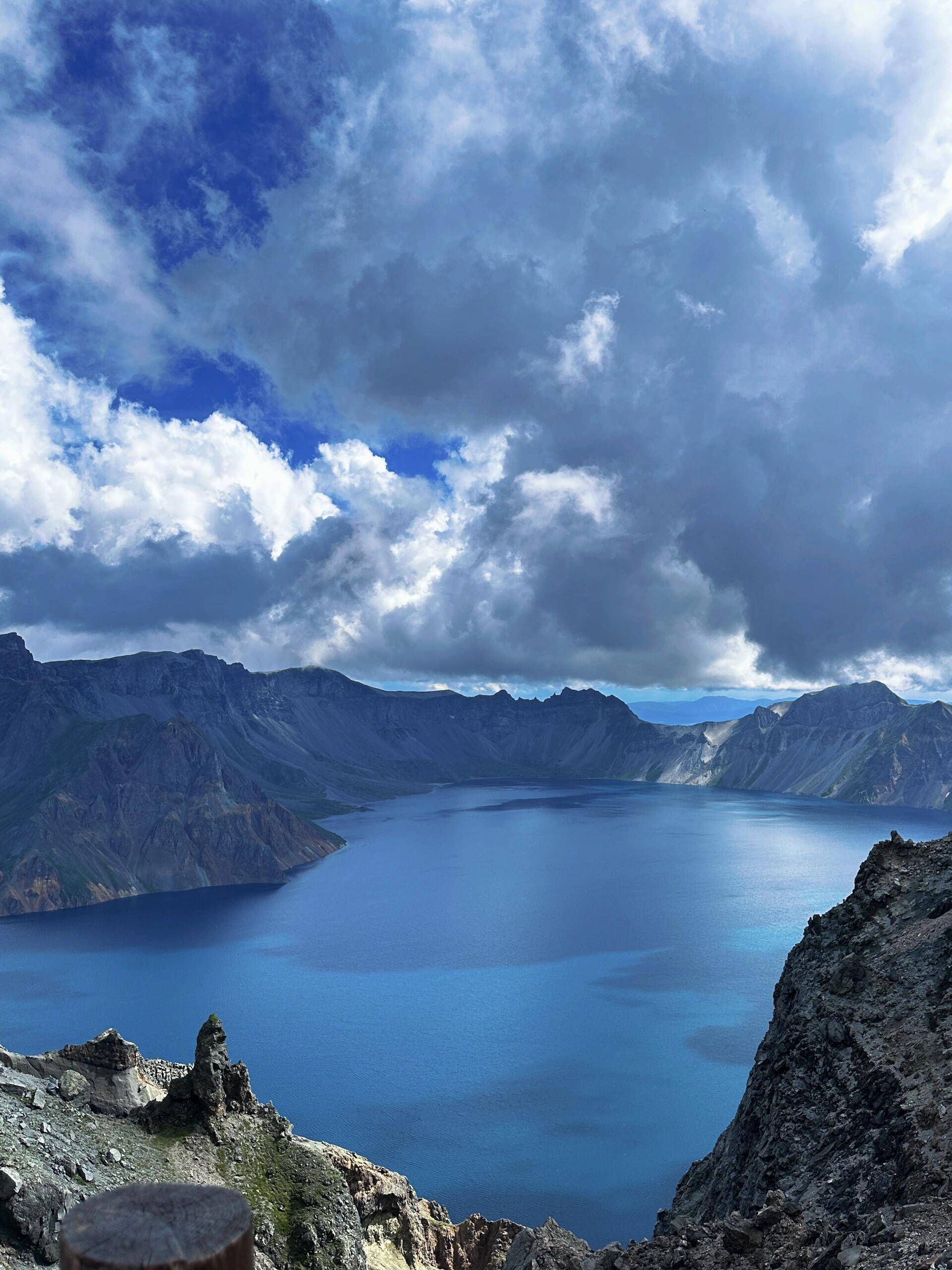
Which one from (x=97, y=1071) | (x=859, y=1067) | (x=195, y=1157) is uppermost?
(x=859, y=1067)

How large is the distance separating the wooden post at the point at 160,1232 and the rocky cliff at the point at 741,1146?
21.5 metres

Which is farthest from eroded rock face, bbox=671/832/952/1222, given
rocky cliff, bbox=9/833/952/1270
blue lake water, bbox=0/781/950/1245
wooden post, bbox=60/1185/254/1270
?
blue lake water, bbox=0/781/950/1245

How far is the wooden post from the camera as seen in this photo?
5.25m

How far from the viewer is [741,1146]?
42.3 m

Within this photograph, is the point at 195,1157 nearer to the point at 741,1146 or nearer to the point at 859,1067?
the point at 741,1146

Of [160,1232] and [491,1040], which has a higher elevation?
[160,1232]

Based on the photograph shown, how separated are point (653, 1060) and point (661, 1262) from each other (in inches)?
4209

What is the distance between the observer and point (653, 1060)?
124m

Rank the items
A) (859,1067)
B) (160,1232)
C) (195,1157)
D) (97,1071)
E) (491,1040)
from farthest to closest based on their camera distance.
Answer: (491,1040)
(97,1071)
(195,1157)
(859,1067)
(160,1232)

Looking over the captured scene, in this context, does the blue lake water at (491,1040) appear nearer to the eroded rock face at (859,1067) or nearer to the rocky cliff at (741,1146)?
the rocky cliff at (741,1146)

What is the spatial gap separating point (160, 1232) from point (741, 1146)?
4501cm

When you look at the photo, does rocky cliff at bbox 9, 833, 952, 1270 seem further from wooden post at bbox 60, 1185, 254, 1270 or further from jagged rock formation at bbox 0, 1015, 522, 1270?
wooden post at bbox 60, 1185, 254, 1270

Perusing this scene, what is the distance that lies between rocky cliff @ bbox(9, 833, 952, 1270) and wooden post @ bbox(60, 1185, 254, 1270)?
21.5 meters

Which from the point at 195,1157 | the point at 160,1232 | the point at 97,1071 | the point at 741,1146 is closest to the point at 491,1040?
the point at 195,1157
